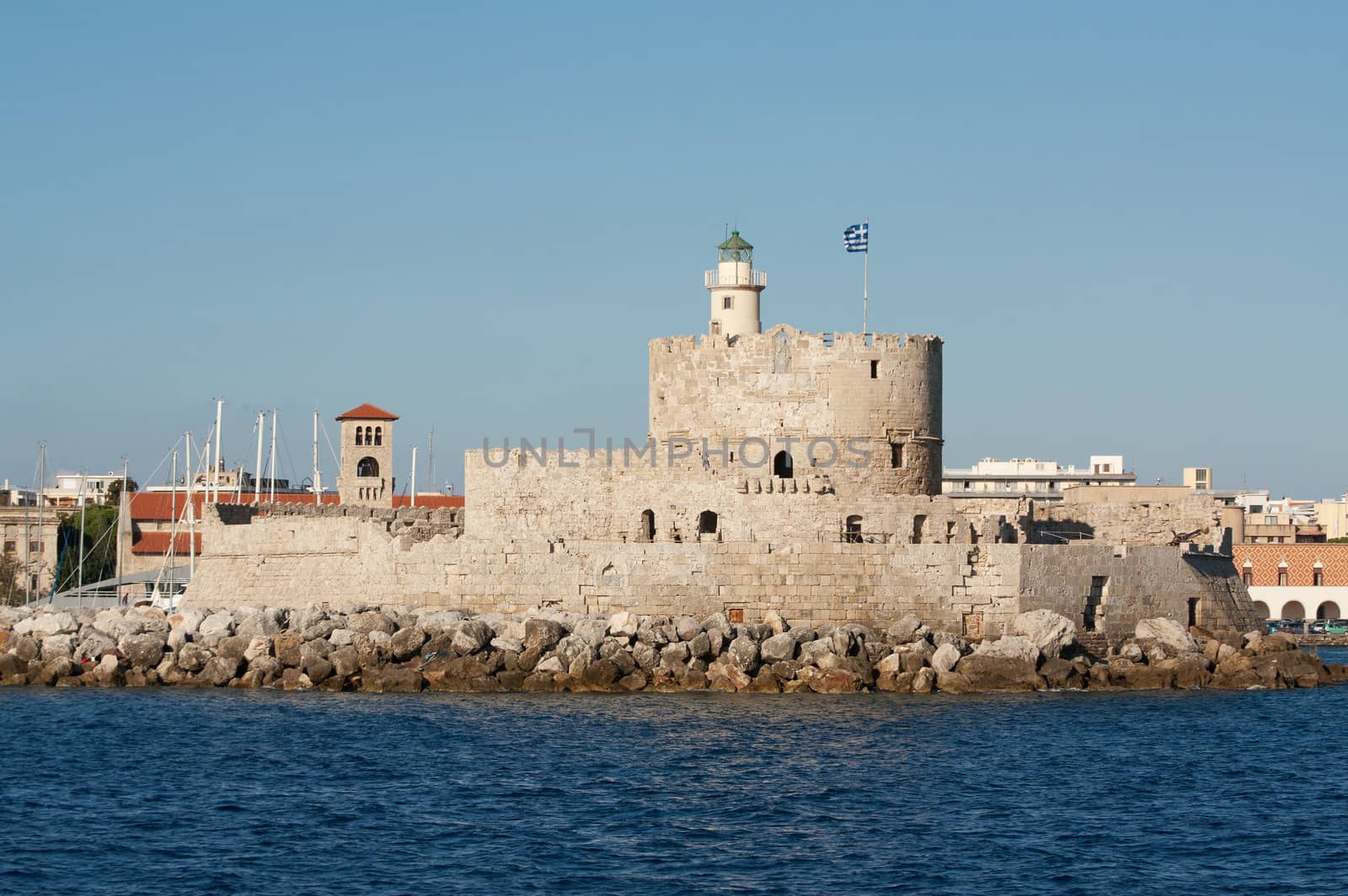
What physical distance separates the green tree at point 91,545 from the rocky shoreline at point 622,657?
791 inches

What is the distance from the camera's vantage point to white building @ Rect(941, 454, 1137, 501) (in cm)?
6244

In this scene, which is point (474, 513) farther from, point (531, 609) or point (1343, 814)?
point (1343, 814)

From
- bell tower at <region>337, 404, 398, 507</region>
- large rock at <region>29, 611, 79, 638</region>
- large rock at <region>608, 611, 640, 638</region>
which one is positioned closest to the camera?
large rock at <region>608, 611, 640, 638</region>

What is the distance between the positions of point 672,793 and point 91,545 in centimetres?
3793

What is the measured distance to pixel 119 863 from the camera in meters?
17.9

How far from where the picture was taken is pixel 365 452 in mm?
46969

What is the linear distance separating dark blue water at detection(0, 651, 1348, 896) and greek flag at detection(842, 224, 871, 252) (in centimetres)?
960

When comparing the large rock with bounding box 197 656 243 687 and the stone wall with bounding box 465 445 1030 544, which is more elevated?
the stone wall with bounding box 465 445 1030 544

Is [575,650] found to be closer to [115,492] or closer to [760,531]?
[760,531]

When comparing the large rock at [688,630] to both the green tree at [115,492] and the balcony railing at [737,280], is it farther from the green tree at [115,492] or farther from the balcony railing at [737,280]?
the green tree at [115,492]

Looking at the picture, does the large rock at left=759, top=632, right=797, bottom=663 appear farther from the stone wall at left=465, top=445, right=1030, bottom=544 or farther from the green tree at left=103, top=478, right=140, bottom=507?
the green tree at left=103, top=478, right=140, bottom=507

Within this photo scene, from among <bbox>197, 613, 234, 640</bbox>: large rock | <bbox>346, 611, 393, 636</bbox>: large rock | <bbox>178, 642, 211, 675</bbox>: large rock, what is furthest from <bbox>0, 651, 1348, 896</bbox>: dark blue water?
<bbox>197, 613, 234, 640</bbox>: large rock

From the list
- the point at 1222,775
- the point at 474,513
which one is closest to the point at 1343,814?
the point at 1222,775

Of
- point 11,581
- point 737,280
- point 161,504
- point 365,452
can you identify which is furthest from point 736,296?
point 161,504
